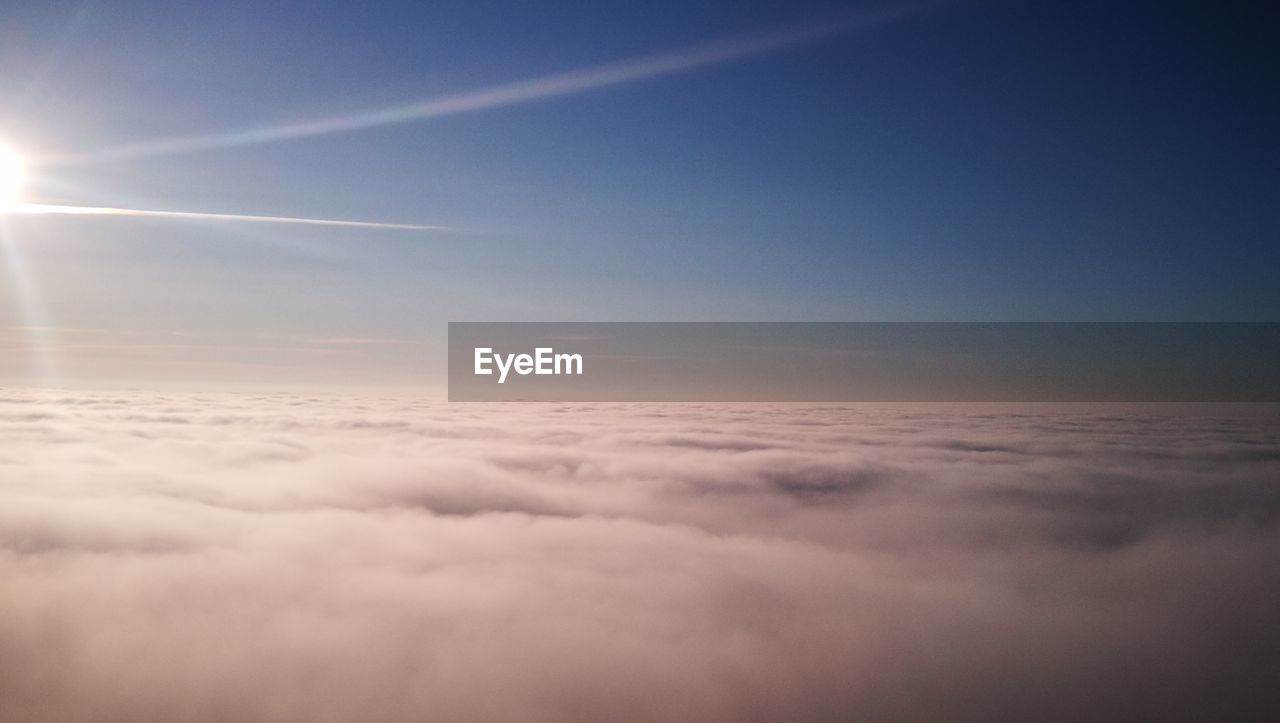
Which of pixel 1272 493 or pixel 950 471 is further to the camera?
pixel 950 471

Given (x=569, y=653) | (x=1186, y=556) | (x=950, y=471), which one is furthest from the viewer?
(x=950, y=471)

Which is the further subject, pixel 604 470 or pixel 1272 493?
pixel 604 470

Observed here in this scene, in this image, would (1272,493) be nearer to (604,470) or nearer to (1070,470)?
(1070,470)

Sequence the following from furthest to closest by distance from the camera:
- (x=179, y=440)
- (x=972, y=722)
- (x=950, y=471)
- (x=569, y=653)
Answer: (x=179, y=440)
(x=950, y=471)
(x=569, y=653)
(x=972, y=722)

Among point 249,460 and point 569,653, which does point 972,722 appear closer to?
point 569,653

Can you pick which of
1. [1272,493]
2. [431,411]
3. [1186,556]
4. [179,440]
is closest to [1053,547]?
[1186,556]

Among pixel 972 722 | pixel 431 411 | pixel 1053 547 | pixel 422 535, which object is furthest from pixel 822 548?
pixel 431 411

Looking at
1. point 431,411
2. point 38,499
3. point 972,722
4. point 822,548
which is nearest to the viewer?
point 972,722

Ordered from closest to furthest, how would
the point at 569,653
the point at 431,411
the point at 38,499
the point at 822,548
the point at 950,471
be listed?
1. the point at 569,653
2. the point at 822,548
3. the point at 38,499
4. the point at 950,471
5. the point at 431,411

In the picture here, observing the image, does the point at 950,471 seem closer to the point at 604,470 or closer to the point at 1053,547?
the point at 1053,547
